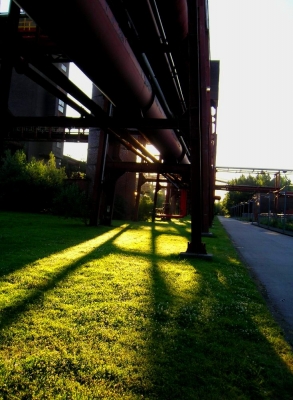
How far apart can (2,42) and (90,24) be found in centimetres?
161

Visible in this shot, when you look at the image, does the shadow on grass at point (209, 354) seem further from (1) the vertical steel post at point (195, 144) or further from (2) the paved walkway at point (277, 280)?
(1) the vertical steel post at point (195, 144)

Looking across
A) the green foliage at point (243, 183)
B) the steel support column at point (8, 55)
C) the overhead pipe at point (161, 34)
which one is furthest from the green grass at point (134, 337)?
the green foliage at point (243, 183)

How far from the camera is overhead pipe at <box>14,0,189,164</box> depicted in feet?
10.9

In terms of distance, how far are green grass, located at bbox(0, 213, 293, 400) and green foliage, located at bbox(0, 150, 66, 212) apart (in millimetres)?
14007

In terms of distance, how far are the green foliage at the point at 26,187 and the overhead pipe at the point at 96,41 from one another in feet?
43.0

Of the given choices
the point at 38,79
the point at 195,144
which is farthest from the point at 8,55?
the point at 195,144

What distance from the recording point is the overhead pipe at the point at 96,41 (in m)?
3.32

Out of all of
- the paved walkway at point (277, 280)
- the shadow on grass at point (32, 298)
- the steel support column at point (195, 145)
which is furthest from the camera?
the steel support column at point (195, 145)

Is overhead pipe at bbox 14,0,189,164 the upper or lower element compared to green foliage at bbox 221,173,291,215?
lower

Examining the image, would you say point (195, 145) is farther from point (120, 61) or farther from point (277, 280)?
point (277, 280)

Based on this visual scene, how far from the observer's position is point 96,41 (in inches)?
147

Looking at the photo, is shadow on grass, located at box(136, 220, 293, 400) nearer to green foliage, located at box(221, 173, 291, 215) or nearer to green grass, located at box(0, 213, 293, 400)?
green grass, located at box(0, 213, 293, 400)

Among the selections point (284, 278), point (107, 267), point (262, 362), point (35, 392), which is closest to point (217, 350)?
point (262, 362)

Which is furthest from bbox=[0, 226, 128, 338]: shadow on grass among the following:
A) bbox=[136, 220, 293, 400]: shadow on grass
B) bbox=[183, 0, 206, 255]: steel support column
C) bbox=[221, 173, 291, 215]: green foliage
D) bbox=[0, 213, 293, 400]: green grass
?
bbox=[221, 173, 291, 215]: green foliage
